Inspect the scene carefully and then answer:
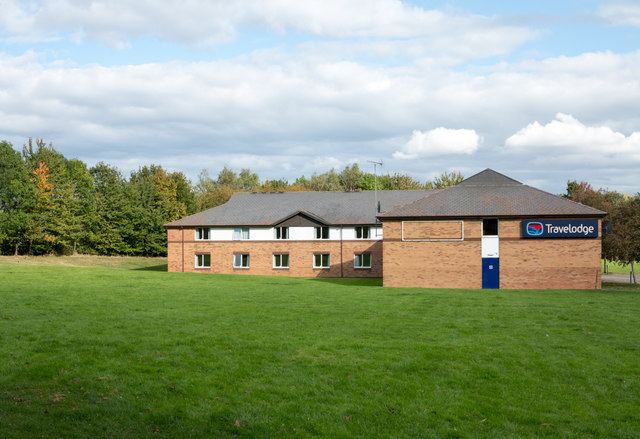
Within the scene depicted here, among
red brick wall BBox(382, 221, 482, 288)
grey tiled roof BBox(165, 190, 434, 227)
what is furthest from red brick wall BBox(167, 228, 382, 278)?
red brick wall BBox(382, 221, 482, 288)

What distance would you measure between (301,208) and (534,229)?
80.8ft

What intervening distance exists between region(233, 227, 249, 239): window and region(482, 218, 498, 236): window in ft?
80.1

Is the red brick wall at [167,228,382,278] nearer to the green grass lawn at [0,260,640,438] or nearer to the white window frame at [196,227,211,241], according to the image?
the white window frame at [196,227,211,241]

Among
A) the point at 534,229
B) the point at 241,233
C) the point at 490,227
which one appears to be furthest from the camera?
the point at 241,233

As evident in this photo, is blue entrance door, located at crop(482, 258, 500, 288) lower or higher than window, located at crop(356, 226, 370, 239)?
lower

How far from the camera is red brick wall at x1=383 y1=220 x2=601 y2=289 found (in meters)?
35.5

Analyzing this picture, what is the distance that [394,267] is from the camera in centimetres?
3712

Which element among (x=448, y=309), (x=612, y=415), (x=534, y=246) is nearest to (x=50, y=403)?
(x=612, y=415)

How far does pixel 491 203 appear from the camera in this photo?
37469mm

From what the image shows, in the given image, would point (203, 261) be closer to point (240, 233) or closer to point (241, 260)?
point (241, 260)

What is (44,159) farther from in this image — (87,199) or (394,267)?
(394,267)

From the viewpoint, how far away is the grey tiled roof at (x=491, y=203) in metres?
36.1

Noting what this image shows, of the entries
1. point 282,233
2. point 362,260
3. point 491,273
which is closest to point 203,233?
point 282,233

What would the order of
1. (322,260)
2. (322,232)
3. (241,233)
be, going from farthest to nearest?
1. (241,233)
2. (322,232)
3. (322,260)
